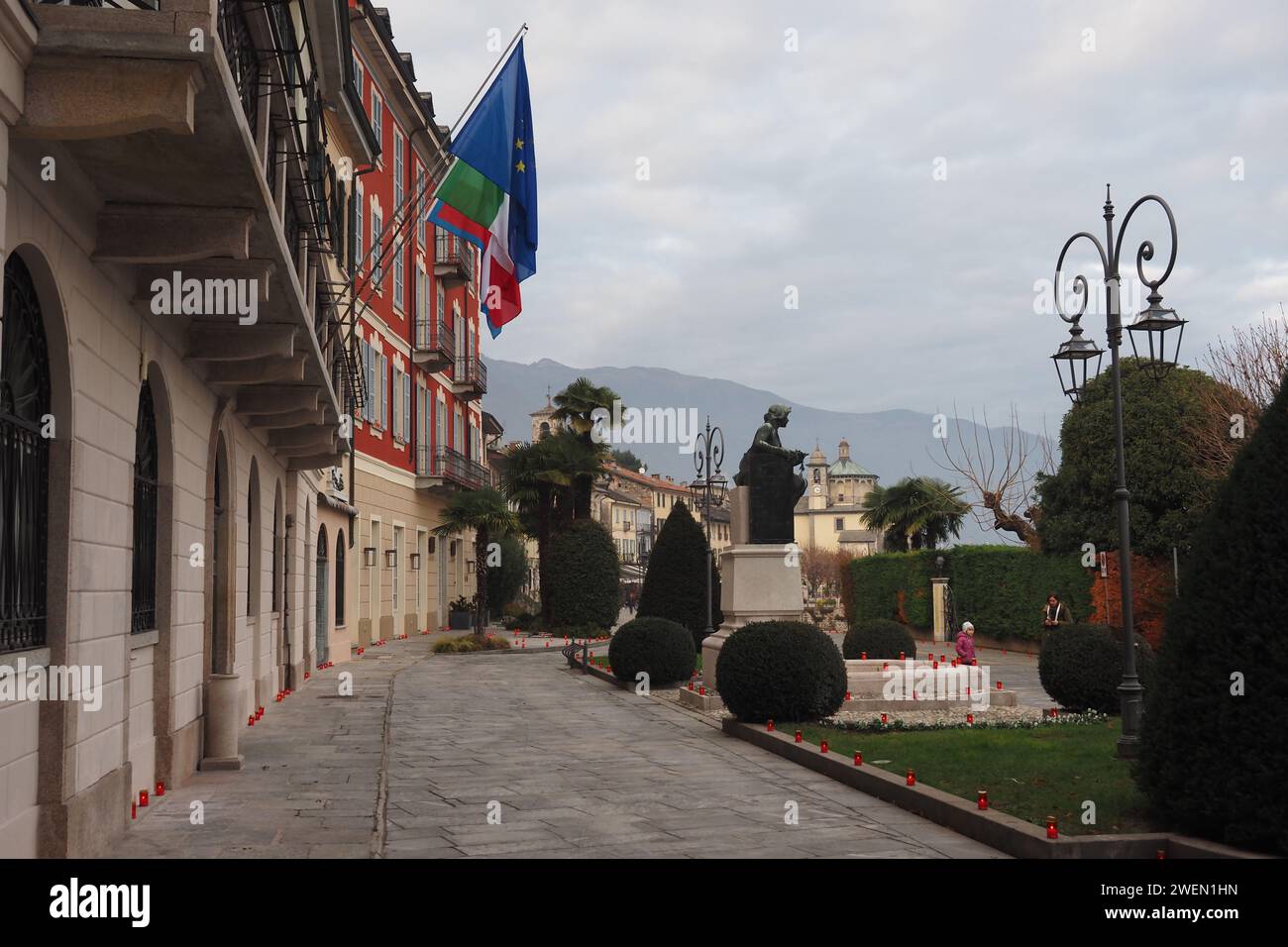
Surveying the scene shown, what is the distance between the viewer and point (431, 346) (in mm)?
36312

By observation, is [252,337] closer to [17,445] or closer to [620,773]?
[17,445]

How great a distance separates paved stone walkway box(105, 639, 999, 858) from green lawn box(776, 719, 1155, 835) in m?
0.62

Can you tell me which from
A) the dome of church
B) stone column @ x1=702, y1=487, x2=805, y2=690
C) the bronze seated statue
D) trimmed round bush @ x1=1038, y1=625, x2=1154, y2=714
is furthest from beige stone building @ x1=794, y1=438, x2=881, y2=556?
trimmed round bush @ x1=1038, y1=625, x2=1154, y2=714

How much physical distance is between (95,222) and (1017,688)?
17831 millimetres

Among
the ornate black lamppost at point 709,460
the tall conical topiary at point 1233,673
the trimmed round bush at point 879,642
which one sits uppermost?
the ornate black lamppost at point 709,460

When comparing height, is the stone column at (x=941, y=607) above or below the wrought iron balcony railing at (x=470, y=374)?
below

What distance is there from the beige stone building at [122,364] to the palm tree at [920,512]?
134ft

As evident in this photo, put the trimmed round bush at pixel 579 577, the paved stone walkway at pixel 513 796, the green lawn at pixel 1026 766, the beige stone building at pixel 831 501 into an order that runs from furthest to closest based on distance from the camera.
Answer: the beige stone building at pixel 831 501, the trimmed round bush at pixel 579 577, the green lawn at pixel 1026 766, the paved stone walkway at pixel 513 796

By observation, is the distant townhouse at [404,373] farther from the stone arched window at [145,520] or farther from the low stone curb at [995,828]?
the low stone curb at [995,828]

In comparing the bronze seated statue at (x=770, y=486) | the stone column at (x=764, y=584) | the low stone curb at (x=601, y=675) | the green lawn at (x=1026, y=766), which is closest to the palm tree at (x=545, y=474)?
the low stone curb at (x=601, y=675)

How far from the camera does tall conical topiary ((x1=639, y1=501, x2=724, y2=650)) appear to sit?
87.2 ft

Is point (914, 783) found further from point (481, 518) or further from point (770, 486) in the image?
point (481, 518)

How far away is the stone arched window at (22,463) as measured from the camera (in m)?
6.07

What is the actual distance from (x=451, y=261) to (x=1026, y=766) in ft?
103
